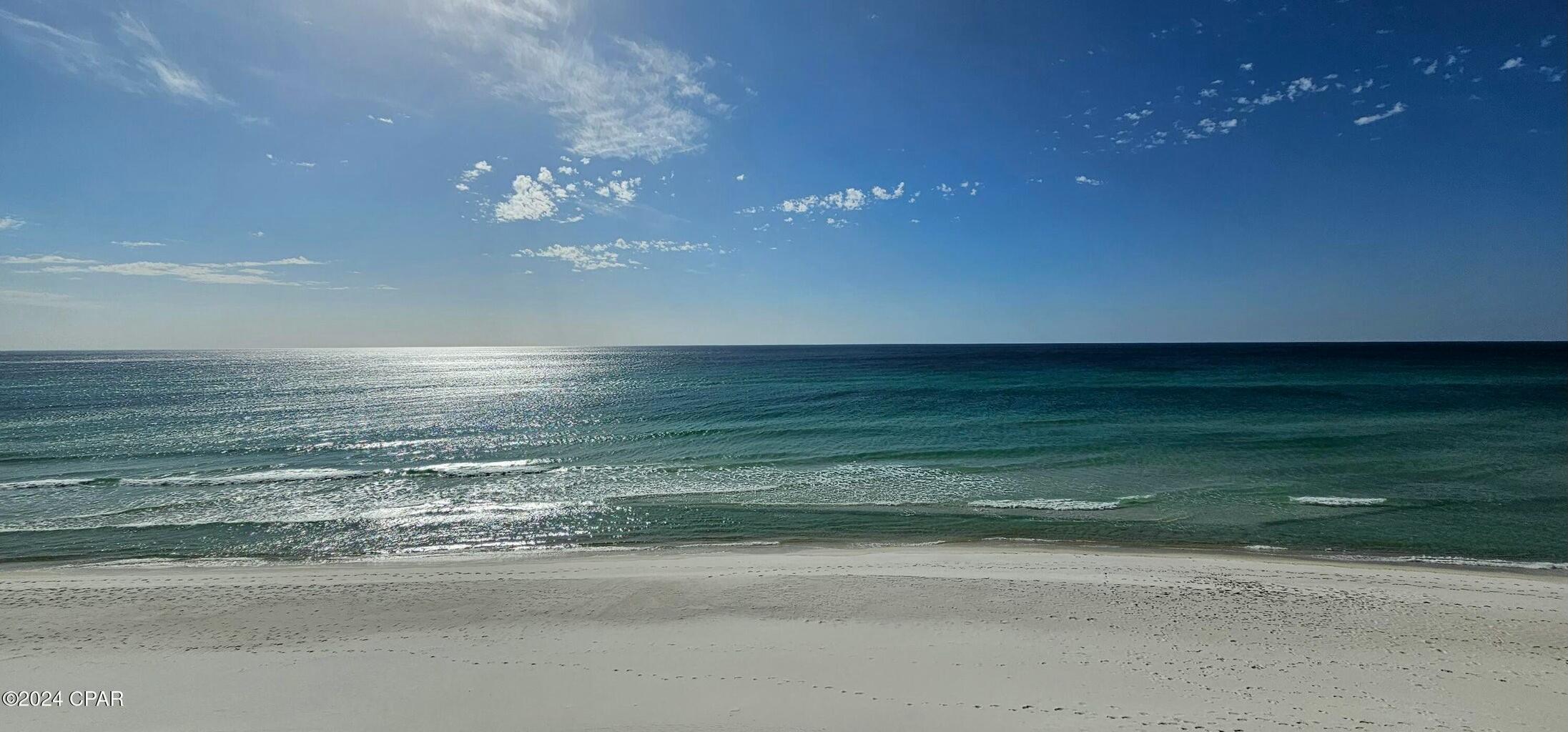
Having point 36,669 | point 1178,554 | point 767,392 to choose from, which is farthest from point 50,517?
point 767,392

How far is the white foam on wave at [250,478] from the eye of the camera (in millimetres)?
20891

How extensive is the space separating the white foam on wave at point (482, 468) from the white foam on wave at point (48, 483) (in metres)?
10.8

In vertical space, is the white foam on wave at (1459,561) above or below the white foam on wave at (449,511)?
above

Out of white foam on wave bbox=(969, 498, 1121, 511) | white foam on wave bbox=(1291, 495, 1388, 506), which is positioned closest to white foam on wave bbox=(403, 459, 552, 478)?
white foam on wave bbox=(969, 498, 1121, 511)

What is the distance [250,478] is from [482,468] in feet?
26.3

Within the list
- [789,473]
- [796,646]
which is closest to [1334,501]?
[789,473]

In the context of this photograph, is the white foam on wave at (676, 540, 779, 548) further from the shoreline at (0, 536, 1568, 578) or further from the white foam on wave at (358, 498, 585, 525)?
the white foam on wave at (358, 498, 585, 525)

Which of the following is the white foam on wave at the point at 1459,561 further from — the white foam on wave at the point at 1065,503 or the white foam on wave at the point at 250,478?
the white foam on wave at the point at 250,478

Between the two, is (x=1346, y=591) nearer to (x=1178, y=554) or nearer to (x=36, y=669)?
(x=1178, y=554)

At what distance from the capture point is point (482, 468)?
23797 millimetres

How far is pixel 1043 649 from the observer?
28.6 feet

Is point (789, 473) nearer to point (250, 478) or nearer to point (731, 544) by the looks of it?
point (731, 544)

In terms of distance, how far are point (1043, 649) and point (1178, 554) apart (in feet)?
24.7

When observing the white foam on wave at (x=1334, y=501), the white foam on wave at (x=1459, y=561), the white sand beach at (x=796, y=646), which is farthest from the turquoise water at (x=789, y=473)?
the white sand beach at (x=796, y=646)
